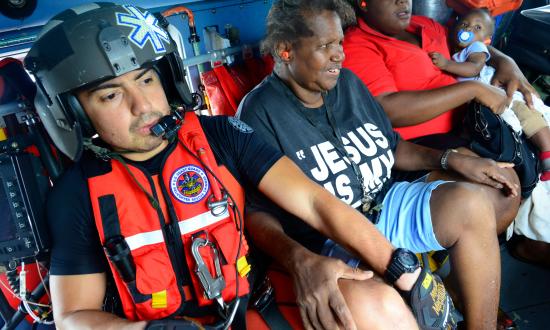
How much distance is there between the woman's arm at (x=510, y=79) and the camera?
238cm

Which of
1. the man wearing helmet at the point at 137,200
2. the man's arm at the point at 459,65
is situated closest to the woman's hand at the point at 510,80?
the man's arm at the point at 459,65

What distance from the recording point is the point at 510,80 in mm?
2428

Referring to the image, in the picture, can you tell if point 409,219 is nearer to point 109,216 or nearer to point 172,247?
point 172,247

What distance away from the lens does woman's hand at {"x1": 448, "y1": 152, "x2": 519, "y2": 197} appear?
5.94 feet

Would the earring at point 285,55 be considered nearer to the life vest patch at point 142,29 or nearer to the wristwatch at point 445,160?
the life vest patch at point 142,29

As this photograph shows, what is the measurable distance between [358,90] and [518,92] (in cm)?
123

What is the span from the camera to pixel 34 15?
1.79 m

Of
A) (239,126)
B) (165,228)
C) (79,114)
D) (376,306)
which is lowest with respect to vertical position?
(376,306)

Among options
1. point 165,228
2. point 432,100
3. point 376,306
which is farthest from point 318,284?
point 432,100

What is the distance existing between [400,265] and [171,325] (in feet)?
2.38

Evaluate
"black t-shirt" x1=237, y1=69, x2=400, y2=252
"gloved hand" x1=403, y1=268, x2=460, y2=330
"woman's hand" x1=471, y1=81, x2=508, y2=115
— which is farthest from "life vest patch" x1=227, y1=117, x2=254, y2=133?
"woman's hand" x1=471, y1=81, x2=508, y2=115

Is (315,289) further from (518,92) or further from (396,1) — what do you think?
(518,92)

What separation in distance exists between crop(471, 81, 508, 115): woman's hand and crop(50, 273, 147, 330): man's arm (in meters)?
2.01

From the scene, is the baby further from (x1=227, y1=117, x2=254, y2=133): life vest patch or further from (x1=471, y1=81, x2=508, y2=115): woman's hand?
(x1=227, y1=117, x2=254, y2=133): life vest patch
